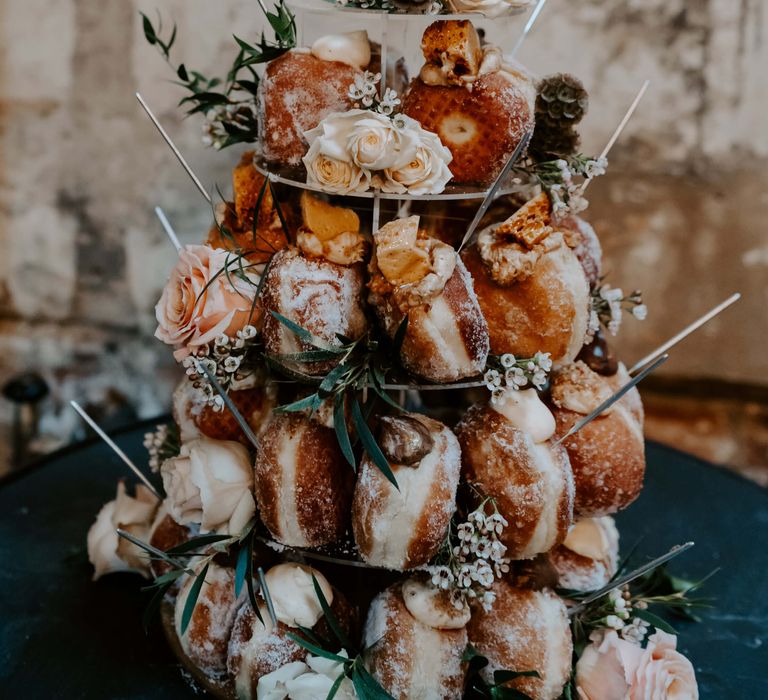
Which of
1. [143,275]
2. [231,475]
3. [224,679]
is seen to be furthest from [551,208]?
[143,275]

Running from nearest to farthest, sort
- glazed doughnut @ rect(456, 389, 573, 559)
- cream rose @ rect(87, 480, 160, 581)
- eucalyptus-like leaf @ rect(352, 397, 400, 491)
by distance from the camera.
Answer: eucalyptus-like leaf @ rect(352, 397, 400, 491) → glazed doughnut @ rect(456, 389, 573, 559) → cream rose @ rect(87, 480, 160, 581)

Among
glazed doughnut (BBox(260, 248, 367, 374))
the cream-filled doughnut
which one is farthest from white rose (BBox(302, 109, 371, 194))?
the cream-filled doughnut

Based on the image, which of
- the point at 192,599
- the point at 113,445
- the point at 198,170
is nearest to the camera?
the point at 192,599

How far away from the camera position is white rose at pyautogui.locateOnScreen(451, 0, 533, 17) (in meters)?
1.07

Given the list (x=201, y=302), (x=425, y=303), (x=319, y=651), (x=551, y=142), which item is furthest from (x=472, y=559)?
(x=551, y=142)

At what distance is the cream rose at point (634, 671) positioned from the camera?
43.1 inches

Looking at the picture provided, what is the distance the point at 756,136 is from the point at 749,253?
33 cm

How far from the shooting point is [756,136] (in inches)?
88.5

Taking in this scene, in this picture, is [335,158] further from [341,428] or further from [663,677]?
[663,677]

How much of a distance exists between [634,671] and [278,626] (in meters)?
0.50

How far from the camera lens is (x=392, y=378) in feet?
3.71

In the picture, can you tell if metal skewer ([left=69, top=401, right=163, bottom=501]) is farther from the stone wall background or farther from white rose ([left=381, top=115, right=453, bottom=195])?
the stone wall background

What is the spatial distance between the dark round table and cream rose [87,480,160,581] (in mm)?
36

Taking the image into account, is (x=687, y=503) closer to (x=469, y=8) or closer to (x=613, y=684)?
(x=613, y=684)
